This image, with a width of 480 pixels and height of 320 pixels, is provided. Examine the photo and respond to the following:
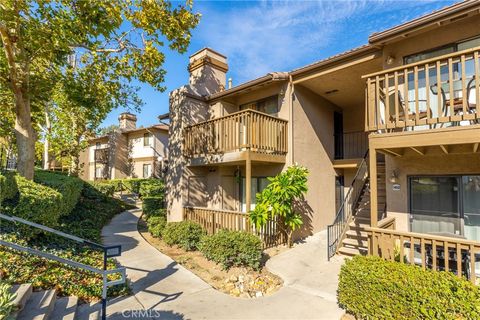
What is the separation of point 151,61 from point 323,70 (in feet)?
21.9

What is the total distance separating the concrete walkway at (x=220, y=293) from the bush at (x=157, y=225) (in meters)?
1.83

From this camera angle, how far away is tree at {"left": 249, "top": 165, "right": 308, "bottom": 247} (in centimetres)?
855

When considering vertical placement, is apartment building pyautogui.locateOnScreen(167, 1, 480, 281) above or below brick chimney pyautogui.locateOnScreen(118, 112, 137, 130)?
below

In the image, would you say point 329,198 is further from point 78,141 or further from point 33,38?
point 78,141

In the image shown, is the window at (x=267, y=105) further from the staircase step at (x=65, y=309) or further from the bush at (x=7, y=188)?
the staircase step at (x=65, y=309)

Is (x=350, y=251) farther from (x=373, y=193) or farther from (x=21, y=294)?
(x=21, y=294)

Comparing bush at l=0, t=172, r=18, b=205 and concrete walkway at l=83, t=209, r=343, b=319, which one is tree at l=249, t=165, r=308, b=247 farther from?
bush at l=0, t=172, r=18, b=205

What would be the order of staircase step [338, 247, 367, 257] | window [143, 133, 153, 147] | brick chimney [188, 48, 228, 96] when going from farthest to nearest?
window [143, 133, 153, 147], brick chimney [188, 48, 228, 96], staircase step [338, 247, 367, 257]

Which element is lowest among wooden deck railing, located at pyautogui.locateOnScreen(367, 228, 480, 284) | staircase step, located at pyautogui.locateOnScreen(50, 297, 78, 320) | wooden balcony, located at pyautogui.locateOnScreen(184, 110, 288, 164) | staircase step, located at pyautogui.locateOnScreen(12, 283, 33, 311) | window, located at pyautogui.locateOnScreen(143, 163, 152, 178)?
staircase step, located at pyautogui.locateOnScreen(50, 297, 78, 320)

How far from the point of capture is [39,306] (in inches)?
178

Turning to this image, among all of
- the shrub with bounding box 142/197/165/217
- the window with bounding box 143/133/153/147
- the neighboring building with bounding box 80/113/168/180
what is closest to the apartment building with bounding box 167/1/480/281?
the shrub with bounding box 142/197/165/217

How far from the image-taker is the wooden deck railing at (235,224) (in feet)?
30.1

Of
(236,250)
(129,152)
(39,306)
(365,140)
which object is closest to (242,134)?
(236,250)

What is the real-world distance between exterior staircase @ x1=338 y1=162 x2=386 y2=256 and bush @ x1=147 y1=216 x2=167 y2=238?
24.9 ft
